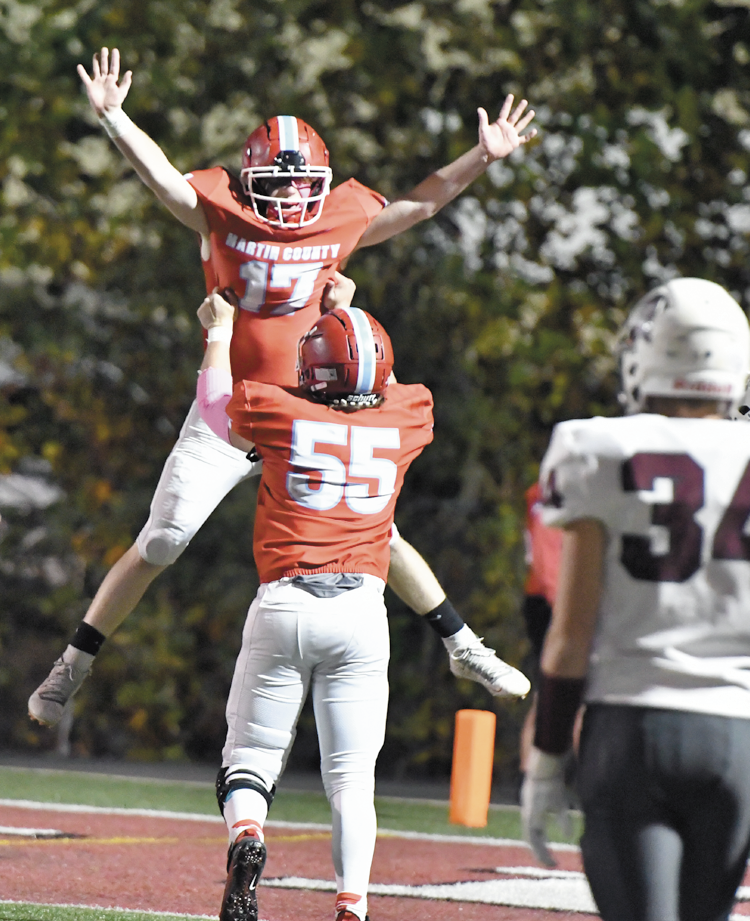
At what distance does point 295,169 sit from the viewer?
15.8 ft

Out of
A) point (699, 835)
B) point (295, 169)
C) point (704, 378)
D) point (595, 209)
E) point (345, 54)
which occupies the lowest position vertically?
point (699, 835)

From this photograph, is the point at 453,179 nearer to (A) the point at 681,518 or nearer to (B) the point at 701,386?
(B) the point at 701,386

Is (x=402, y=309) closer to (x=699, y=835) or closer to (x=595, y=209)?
(x=595, y=209)

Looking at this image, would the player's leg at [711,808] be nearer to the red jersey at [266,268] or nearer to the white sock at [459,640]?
the white sock at [459,640]

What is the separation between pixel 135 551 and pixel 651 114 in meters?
5.62

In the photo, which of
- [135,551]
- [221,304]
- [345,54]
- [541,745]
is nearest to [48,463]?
[345,54]

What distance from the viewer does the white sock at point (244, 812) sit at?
386cm

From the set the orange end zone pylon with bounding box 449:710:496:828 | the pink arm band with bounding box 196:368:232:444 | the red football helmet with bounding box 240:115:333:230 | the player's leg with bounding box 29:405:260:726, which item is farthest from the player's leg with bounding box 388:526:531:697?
the orange end zone pylon with bounding box 449:710:496:828

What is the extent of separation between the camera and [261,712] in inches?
155

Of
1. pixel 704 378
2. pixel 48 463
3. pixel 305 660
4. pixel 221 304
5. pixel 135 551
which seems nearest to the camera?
pixel 704 378

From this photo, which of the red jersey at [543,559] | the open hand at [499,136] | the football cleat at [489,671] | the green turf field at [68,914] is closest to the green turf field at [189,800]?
the red jersey at [543,559]

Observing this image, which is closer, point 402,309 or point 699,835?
point 699,835

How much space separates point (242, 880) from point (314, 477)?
1.00m

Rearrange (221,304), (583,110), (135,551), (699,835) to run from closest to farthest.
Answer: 1. (699,835)
2. (221,304)
3. (135,551)
4. (583,110)
